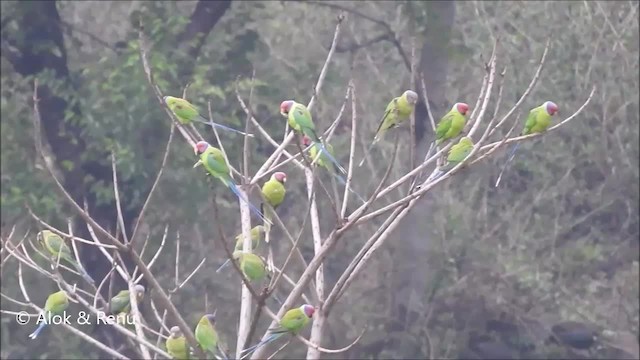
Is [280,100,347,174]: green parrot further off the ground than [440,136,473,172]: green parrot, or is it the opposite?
[280,100,347,174]: green parrot

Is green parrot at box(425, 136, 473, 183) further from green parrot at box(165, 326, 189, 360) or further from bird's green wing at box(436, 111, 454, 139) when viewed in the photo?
green parrot at box(165, 326, 189, 360)

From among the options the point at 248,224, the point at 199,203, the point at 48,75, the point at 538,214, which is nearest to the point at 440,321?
the point at 538,214

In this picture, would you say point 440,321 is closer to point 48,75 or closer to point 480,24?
point 480,24

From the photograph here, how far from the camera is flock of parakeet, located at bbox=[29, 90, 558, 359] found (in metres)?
2.87

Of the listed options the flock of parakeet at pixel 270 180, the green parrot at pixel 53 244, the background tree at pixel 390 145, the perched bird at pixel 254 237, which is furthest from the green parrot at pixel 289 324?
the background tree at pixel 390 145

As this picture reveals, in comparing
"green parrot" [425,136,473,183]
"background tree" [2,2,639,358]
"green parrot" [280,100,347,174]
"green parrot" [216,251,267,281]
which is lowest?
"background tree" [2,2,639,358]

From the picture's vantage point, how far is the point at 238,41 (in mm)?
7852

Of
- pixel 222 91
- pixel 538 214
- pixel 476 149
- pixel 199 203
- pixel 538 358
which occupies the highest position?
pixel 476 149

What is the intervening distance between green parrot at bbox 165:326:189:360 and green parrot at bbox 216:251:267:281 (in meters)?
0.22

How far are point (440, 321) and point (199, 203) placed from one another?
6.45ft

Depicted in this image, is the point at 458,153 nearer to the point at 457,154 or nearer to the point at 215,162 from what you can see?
the point at 457,154

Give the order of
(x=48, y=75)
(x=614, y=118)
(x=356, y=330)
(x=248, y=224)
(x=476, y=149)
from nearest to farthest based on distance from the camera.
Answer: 1. (x=476, y=149)
2. (x=248, y=224)
3. (x=48, y=75)
4. (x=356, y=330)
5. (x=614, y=118)

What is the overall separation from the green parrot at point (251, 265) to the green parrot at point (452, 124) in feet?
2.10

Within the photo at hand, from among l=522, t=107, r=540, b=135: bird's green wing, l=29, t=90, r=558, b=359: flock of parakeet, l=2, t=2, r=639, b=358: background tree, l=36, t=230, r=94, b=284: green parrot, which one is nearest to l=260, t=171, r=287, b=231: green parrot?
l=29, t=90, r=558, b=359: flock of parakeet
